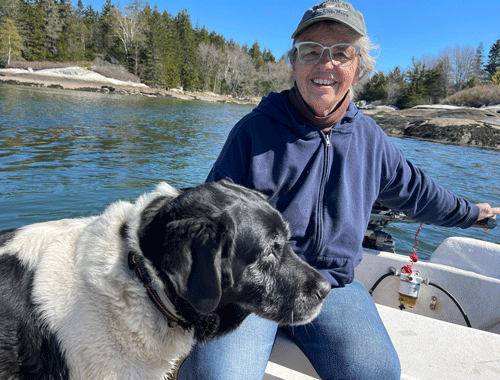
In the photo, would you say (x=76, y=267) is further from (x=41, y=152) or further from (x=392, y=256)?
(x=41, y=152)

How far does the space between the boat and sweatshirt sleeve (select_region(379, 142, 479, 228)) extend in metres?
0.47

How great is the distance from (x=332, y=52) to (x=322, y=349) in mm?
2236

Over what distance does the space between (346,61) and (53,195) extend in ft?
24.6

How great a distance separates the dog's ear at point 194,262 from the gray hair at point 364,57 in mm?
2048

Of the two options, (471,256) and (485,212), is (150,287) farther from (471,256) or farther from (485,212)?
(471,256)

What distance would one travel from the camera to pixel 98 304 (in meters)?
1.69

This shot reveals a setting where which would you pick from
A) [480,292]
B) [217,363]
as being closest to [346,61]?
[217,363]

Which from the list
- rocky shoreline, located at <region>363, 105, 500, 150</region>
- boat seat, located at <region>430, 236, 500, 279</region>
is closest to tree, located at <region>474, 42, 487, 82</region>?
rocky shoreline, located at <region>363, 105, 500, 150</region>

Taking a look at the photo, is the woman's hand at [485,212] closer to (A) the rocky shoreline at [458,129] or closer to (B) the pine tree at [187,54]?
(A) the rocky shoreline at [458,129]

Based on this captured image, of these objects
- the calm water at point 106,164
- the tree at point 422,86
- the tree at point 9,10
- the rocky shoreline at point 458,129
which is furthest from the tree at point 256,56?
the calm water at point 106,164

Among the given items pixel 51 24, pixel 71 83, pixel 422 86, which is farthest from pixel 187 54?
pixel 422 86

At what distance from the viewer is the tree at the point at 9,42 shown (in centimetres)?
5643

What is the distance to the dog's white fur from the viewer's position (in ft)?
5.40

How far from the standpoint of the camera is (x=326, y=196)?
2617 millimetres
